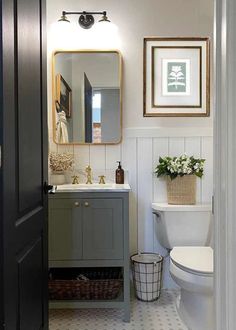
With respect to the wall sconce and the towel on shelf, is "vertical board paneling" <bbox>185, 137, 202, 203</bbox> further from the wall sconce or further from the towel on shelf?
the wall sconce

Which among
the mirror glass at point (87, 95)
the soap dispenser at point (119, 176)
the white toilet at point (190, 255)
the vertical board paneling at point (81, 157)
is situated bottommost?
the white toilet at point (190, 255)

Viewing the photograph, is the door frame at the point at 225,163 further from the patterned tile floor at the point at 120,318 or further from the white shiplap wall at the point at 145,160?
the white shiplap wall at the point at 145,160

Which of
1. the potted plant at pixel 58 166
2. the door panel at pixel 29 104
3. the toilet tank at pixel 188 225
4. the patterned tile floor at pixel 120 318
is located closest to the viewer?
the door panel at pixel 29 104

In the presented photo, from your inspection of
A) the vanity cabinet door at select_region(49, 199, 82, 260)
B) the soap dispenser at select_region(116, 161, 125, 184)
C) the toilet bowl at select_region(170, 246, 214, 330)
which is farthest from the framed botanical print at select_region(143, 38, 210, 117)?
the toilet bowl at select_region(170, 246, 214, 330)

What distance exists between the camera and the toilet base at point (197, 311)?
78.4 inches

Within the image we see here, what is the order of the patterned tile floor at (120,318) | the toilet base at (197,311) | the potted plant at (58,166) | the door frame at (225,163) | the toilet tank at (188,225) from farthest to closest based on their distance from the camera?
the potted plant at (58,166)
the toilet tank at (188,225)
the patterned tile floor at (120,318)
the toilet base at (197,311)
the door frame at (225,163)

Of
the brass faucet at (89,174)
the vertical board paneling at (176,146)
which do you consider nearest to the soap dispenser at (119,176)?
the brass faucet at (89,174)

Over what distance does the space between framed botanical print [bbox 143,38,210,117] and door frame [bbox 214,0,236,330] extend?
1.57 m

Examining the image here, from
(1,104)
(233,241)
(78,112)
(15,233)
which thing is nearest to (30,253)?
(15,233)

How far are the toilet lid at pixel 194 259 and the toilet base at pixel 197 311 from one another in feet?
0.62

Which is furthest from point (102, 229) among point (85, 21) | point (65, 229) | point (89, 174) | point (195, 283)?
point (85, 21)

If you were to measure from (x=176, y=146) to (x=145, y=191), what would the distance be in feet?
1.43

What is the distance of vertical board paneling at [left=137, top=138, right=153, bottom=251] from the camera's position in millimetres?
2672

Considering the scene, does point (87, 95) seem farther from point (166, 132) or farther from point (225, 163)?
point (225, 163)
